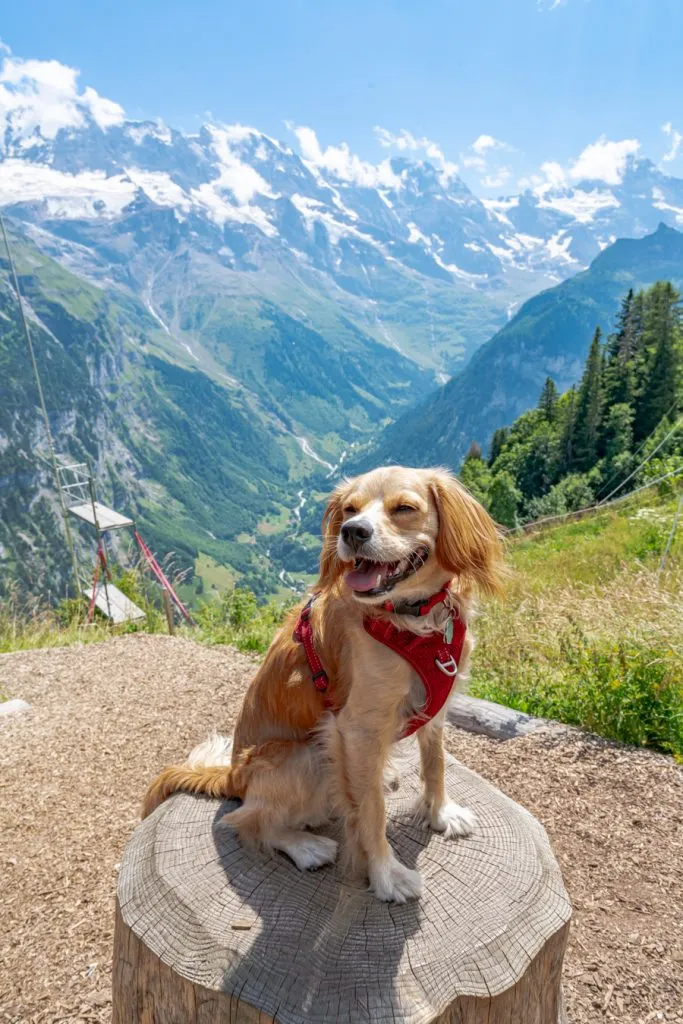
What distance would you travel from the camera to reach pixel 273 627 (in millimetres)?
10336

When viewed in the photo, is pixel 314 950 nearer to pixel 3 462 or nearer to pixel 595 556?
pixel 595 556

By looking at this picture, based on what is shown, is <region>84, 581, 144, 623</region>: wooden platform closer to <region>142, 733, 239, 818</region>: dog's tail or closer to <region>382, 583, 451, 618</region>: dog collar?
<region>142, 733, 239, 818</region>: dog's tail

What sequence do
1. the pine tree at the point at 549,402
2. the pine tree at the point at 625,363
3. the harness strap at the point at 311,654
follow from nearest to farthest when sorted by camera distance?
the harness strap at the point at 311,654 < the pine tree at the point at 625,363 < the pine tree at the point at 549,402

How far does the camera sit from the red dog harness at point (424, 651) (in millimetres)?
2916

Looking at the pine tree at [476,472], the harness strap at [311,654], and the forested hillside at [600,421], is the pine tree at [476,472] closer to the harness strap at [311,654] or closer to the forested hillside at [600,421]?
the forested hillside at [600,421]

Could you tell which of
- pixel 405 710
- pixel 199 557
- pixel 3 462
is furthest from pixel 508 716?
pixel 199 557

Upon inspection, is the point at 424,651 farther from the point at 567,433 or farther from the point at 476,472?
the point at 476,472

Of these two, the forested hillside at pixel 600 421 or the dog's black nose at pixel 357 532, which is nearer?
the dog's black nose at pixel 357 532

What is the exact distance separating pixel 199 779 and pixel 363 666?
1443 mm

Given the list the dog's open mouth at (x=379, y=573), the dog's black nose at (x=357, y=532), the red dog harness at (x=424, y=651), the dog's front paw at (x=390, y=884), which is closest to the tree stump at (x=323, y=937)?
the dog's front paw at (x=390, y=884)

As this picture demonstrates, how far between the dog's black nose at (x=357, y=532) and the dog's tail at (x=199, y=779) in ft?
5.71

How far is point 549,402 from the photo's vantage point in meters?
77.7

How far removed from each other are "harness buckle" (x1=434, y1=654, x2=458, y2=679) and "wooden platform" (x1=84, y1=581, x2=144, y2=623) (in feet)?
30.6

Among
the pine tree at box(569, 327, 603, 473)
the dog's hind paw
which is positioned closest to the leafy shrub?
the dog's hind paw
